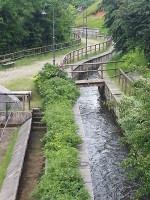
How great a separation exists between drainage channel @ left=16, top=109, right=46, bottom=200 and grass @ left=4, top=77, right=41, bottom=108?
84.4 inches

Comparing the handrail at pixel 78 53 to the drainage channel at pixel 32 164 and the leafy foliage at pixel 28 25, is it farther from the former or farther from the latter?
the drainage channel at pixel 32 164

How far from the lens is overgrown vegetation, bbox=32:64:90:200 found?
33.2 feet

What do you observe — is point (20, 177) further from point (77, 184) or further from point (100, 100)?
point (100, 100)

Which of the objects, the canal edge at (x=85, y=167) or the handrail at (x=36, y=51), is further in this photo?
the handrail at (x=36, y=51)

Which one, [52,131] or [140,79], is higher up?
[140,79]

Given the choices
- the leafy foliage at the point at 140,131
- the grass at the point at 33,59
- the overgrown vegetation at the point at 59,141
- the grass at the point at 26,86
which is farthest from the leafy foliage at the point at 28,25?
the leafy foliage at the point at 140,131

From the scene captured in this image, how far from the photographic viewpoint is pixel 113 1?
36.2 meters

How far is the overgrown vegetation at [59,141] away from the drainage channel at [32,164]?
86 cm

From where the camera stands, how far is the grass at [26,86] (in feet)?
68.3

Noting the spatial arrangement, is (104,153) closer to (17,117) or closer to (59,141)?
(59,141)

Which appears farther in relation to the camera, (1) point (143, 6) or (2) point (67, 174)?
(1) point (143, 6)

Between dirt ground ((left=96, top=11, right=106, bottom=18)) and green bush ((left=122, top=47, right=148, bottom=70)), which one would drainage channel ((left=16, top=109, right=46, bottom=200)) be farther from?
dirt ground ((left=96, top=11, right=106, bottom=18))

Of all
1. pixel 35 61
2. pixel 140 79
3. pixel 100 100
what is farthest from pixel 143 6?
pixel 140 79

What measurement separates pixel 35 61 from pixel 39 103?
48.7ft
